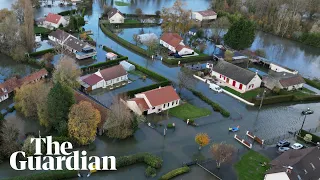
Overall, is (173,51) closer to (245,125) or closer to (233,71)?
(233,71)

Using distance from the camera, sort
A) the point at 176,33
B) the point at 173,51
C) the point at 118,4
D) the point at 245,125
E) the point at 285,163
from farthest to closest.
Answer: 1. the point at 118,4
2. the point at 176,33
3. the point at 173,51
4. the point at 245,125
5. the point at 285,163

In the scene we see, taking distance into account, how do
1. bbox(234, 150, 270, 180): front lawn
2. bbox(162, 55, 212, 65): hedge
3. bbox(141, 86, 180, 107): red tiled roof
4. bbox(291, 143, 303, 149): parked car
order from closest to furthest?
bbox(234, 150, 270, 180): front lawn, bbox(291, 143, 303, 149): parked car, bbox(141, 86, 180, 107): red tiled roof, bbox(162, 55, 212, 65): hedge

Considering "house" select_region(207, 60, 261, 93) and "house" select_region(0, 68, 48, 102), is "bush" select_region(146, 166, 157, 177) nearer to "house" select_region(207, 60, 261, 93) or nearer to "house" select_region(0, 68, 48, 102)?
"house" select_region(0, 68, 48, 102)

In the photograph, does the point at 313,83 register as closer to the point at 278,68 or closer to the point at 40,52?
the point at 278,68

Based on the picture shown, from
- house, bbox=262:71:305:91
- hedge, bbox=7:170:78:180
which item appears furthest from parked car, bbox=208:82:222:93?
hedge, bbox=7:170:78:180

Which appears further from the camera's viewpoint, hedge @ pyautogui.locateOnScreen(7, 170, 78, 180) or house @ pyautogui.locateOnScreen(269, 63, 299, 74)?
house @ pyautogui.locateOnScreen(269, 63, 299, 74)

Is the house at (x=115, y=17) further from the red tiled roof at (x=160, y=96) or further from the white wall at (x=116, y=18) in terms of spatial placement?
the red tiled roof at (x=160, y=96)

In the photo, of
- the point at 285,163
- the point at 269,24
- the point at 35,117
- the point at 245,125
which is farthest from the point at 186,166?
the point at 269,24

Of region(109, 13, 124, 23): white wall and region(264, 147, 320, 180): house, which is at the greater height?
region(109, 13, 124, 23): white wall
